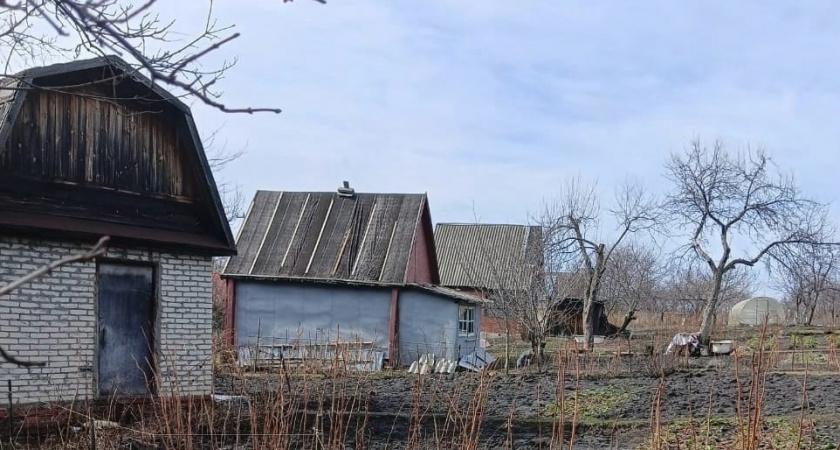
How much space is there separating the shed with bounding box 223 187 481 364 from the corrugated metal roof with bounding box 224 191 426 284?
0.03m

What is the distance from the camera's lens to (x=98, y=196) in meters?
A: 10.6

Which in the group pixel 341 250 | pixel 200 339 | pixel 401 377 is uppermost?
pixel 341 250

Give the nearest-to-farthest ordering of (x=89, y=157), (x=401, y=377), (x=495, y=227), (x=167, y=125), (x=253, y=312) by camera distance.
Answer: (x=89, y=157), (x=167, y=125), (x=401, y=377), (x=253, y=312), (x=495, y=227)

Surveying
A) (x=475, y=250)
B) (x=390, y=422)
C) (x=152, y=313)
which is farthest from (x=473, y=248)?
(x=390, y=422)

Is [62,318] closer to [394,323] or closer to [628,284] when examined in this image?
[394,323]

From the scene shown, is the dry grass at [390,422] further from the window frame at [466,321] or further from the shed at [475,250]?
the shed at [475,250]

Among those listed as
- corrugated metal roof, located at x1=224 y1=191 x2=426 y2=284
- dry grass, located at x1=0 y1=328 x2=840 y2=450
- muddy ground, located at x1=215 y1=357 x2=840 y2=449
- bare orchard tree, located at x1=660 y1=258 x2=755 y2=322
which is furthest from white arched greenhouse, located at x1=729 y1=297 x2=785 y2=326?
dry grass, located at x1=0 y1=328 x2=840 y2=450

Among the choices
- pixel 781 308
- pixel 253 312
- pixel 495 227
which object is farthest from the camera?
pixel 781 308

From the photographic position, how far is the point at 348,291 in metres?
23.1

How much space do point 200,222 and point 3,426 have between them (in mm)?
3712

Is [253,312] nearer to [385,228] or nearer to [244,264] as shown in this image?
[244,264]

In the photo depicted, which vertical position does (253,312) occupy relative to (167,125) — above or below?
below

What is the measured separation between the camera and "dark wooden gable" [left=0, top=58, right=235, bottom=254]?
31.5 ft

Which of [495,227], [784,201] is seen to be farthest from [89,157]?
[495,227]
